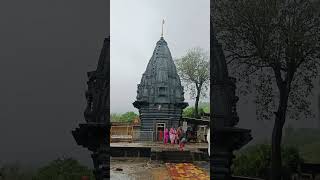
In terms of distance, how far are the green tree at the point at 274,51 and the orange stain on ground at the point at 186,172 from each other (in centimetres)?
111

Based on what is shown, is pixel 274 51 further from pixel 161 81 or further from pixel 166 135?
pixel 166 135

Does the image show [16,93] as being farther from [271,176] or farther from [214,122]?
[271,176]

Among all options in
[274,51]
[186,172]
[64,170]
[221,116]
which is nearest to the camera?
[186,172]

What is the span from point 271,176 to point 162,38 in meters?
1.85

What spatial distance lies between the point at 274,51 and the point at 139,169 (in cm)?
184

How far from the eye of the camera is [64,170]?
14.5 ft

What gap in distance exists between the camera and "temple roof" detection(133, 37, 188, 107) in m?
3.76

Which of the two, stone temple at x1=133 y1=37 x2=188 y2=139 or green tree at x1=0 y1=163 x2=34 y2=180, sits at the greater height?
stone temple at x1=133 y1=37 x2=188 y2=139

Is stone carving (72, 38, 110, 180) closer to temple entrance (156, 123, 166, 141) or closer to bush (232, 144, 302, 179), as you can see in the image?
temple entrance (156, 123, 166, 141)

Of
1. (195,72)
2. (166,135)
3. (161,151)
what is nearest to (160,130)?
(166,135)

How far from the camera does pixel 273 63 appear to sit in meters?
4.60

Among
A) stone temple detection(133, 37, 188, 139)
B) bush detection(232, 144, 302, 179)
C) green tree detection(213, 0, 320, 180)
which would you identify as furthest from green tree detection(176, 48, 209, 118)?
bush detection(232, 144, 302, 179)

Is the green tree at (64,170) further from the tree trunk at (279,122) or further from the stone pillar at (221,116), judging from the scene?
the tree trunk at (279,122)

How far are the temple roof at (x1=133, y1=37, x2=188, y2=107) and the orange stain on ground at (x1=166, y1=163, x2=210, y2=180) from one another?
534mm
